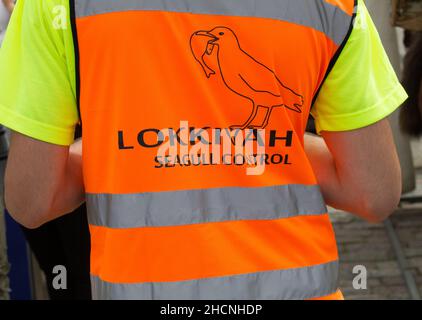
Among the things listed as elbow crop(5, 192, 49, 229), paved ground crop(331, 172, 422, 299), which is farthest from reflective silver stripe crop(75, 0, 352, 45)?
paved ground crop(331, 172, 422, 299)

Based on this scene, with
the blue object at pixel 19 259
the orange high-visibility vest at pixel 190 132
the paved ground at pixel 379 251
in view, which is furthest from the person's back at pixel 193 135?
the paved ground at pixel 379 251

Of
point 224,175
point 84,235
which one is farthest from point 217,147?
point 84,235

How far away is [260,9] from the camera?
4.92 feet

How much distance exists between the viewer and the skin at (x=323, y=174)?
1547 mm

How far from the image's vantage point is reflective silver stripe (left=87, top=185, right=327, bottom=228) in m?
1.48

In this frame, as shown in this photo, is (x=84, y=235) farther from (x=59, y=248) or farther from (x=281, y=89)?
(x=281, y=89)

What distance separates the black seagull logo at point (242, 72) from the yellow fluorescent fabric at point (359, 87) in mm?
121

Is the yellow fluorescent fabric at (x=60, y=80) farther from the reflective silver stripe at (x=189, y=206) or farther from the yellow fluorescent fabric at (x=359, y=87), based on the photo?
the reflective silver stripe at (x=189, y=206)

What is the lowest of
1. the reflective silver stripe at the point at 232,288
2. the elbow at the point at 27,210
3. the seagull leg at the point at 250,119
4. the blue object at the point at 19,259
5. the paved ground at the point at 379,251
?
the paved ground at the point at 379,251

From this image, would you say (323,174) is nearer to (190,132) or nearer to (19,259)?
(190,132)

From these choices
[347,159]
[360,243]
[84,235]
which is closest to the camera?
[347,159]

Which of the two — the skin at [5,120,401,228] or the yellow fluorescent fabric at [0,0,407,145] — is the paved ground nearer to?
the skin at [5,120,401,228]

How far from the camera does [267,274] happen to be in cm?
151

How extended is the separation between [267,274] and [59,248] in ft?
6.21
